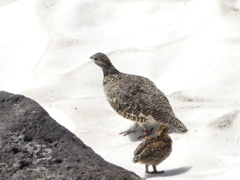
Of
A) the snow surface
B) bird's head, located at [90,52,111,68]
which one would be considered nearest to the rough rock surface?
the snow surface

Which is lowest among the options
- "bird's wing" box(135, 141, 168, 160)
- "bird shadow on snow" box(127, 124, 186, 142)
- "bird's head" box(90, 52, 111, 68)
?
"bird's wing" box(135, 141, 168, 160)

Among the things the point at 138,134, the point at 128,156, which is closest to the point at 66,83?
the point at 138,134

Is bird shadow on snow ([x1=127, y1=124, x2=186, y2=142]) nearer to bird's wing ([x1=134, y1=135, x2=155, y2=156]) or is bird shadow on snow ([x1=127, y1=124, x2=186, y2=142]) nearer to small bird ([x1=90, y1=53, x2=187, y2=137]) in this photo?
small bird ([x1=90, y1=53, x2=187, y2=137])

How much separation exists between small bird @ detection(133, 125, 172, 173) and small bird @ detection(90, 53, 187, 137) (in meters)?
0.72

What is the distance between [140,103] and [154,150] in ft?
4.55

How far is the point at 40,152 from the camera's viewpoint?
479 cm

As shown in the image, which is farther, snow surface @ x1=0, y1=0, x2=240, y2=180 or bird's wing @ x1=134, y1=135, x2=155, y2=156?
snow surface @ x1=0, y1=0, x2=240, y2=180

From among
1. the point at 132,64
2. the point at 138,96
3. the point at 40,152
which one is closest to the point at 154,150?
the point at 138,96

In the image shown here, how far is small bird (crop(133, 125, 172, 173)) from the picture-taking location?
6383 mm

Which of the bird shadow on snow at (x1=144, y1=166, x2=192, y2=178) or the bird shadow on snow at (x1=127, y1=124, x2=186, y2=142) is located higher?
the bird shadow on snow at (x1=127, y1=124, x2=186, y2=142)

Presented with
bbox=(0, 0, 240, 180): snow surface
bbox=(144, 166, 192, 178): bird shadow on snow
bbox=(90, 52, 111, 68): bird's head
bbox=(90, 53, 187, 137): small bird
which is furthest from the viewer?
bbox=(90, 52, 111, 68): bird's head

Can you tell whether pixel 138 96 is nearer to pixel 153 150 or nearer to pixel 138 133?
pixel 138 133

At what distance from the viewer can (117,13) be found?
36.5 ft

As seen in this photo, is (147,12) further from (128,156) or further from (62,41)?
(128,156)
